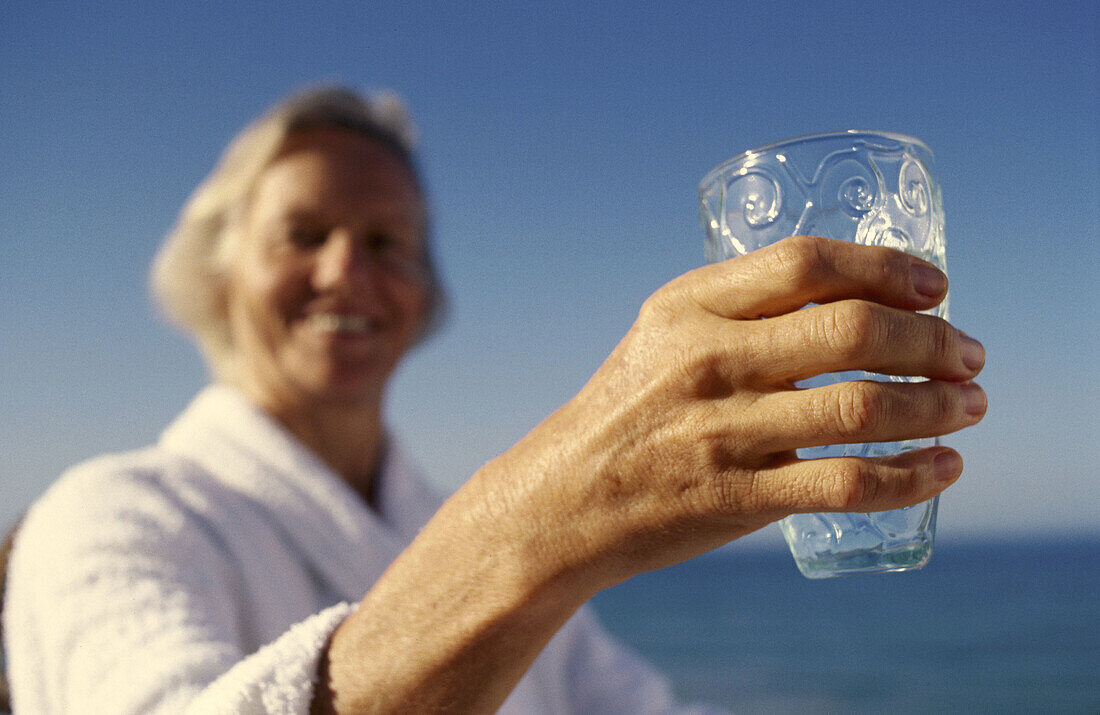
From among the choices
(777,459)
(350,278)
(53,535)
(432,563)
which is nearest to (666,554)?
(777,459)

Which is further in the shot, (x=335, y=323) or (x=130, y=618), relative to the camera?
(x=335, y=323)

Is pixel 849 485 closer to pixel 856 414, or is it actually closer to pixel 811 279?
pixel 856 414

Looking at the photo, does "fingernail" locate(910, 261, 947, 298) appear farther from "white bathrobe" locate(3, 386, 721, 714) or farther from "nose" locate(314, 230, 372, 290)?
"nose" locate(314, 230, 372, 290)

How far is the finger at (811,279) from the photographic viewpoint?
75 centimetres

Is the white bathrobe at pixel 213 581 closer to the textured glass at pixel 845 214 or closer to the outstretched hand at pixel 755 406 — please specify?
the outstretched hand at pixel 755 406

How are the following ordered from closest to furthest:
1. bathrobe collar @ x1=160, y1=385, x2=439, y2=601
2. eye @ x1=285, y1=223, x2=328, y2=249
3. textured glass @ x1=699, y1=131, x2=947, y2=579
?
textured glass @ x1=699, y1=131, x2=947, y2=579 < bathrobe collar @ x1=160, y1=385, x2=439, y2=601 < eye @ x1=285, y1=223, x2=328, y2=249

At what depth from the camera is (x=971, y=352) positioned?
0.79 m

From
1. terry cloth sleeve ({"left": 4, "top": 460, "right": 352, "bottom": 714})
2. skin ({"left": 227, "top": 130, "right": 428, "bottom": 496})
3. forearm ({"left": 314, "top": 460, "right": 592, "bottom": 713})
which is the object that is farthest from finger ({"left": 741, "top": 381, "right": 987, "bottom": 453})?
skin ({"left": 227, "top": 130, "right": 428, "bottom": 496})

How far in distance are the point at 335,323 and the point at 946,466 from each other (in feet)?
6.28

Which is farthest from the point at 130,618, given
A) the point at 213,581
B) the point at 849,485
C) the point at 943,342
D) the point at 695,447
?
the point at 943,342

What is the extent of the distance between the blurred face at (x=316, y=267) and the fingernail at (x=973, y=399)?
189cm

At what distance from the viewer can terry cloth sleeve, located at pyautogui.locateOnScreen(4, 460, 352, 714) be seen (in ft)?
3.39

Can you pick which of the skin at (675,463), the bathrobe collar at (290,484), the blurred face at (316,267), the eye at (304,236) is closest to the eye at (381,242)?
the blurred face at (316,267)

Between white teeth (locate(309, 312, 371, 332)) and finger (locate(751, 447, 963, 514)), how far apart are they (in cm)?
182
